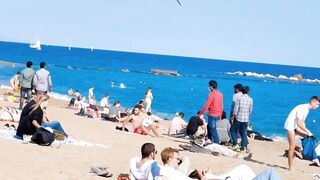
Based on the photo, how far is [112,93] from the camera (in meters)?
46.6

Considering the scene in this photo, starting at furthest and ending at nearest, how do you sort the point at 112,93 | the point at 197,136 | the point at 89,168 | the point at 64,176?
the point at 112,93
the point at 197,136
the point at 89,168
the point at 64,176

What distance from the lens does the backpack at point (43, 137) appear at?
10516 mm

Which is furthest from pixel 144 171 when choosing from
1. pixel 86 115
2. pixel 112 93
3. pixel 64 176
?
pixel 112 93

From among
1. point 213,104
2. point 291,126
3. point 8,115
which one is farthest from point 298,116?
point 8,115

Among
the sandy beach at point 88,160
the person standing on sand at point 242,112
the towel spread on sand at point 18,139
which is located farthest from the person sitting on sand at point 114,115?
the towel spread on sand at point 18,139

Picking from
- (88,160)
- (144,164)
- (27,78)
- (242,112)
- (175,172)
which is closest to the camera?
(175,172)

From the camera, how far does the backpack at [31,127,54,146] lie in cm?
1052

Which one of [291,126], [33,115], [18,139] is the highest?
[291,126]

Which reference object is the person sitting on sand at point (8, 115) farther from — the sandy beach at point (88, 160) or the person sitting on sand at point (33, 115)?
the person sitting on sand at point (33, 115)

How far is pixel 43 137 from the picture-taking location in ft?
34.5

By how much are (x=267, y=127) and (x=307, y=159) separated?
64.0ft

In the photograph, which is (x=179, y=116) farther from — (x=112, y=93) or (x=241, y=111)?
(x=112, y=93)

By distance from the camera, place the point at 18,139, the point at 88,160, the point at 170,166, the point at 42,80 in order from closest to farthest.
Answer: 1. the point at 170,166
2. the point at 88,160
3. the point at 18,139
4. the point at 42,80

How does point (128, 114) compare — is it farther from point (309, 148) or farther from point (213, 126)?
point (309, 148)
